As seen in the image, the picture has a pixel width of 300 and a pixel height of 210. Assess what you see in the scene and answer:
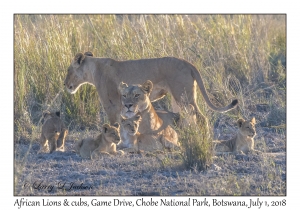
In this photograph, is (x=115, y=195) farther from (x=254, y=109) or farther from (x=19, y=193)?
(x=254, y=109)

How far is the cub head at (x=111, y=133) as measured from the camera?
7566mm

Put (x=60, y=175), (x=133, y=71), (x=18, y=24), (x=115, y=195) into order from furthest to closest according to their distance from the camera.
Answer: (x=18, y=24), (x=133, y=71), (x=60, y=175), (x=115, y=195)

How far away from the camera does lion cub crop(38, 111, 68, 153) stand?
25.5ft

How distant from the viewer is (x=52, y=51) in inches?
380

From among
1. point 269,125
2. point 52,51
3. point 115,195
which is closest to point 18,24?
point 52,51

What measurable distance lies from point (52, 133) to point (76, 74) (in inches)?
53.0

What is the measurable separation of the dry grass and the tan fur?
1.08 feet

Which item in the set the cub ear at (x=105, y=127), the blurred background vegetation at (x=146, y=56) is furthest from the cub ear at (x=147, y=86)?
the blurred background vegetation at (x=146, y=56)

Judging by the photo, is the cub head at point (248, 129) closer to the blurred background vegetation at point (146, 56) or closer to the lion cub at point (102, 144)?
the blurred background vegetation at point (146, 56)

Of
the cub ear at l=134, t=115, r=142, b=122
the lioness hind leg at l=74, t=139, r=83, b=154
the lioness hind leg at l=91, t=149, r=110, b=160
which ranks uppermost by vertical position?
the cub ear at l=134, t=115, r=142, b=122

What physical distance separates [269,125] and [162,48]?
196 centimetres

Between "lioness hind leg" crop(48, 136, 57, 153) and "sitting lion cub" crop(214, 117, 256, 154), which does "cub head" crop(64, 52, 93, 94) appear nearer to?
"lioness hind leg" crop(48, 136, 57, 153)

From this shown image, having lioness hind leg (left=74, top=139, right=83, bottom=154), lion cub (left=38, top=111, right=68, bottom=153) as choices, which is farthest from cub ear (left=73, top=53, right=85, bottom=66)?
lioness hind leg (left=74, top=139, right=83, bottom=154)

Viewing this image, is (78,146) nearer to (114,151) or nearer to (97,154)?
(97,154)
